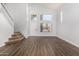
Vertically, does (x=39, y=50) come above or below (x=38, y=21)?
below

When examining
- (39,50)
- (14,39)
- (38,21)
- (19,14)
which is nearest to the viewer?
(39,50)

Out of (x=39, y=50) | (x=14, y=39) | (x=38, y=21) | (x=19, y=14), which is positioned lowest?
(x=39, y=50)

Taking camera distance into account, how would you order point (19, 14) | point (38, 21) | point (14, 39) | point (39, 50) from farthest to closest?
point (38, 21) → point (19, 14) → point (14, 39) → point (39, 50)

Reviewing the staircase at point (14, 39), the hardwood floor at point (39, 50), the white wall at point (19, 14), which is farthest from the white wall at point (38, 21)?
the hardwood floor at point (39, 50)

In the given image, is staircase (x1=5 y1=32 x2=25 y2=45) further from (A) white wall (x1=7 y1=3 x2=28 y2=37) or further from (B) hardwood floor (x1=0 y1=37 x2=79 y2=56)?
(A) white wall (x1=7 y1=3 x2=28 y2=37)

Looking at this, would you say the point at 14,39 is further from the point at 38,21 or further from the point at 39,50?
the point at 38,21

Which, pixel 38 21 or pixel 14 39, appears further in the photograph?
pixel 38 21

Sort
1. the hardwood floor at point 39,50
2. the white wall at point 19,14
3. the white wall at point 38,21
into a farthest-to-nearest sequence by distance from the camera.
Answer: the white wall at point 38,21 → the white wall at point 19,14 → the hardwood floor at point 39,50

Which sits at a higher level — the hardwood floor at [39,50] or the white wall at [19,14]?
the white wall at [19,14]

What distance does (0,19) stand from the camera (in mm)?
5516

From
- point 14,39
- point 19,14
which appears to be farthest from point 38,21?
point 14,39

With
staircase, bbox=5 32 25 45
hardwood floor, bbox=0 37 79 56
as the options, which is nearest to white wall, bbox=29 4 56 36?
staircase, bbox=5 32 25 45

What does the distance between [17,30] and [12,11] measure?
4.64 feet

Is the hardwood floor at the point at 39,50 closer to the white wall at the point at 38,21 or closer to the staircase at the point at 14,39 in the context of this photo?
the staircase at the point at 14,39
